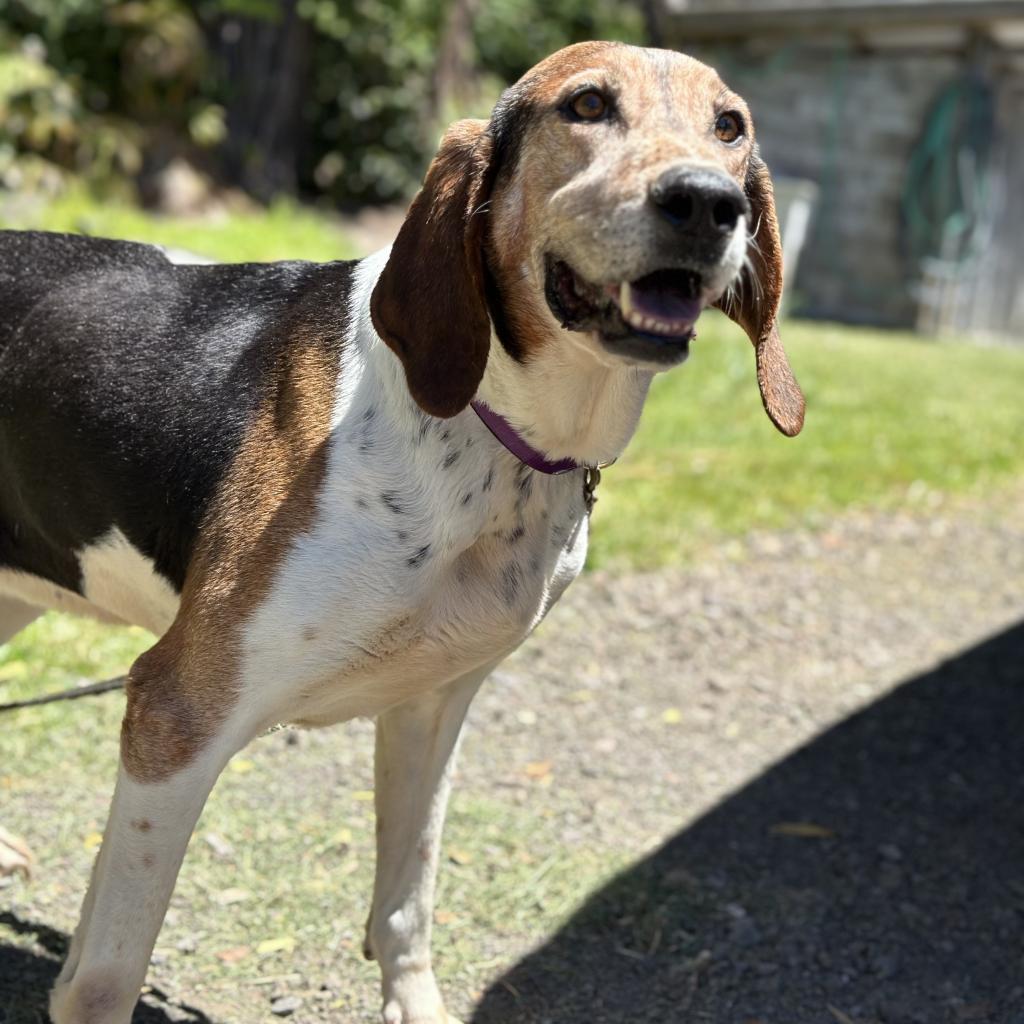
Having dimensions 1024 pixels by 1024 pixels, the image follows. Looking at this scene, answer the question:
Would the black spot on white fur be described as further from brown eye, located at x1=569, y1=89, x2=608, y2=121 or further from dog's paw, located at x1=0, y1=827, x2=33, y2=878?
dog's paw, located at x1=0, y1=827, x2=33, y2=878

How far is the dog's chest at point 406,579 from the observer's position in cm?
238

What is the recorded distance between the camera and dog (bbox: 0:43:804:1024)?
2301 mm

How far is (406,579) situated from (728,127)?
0.94 meters

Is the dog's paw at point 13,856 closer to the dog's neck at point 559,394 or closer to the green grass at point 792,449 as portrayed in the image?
the dog's neck at point 559,394

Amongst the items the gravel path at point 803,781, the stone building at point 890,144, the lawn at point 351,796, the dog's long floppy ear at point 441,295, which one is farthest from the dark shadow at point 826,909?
the stone building at point 890,144

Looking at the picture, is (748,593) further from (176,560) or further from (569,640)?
(176,560)

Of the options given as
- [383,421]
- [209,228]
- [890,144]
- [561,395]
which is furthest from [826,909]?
[890,144]

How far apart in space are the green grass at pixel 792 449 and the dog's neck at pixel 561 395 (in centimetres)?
330

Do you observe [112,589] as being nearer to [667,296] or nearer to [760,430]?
[667,296]

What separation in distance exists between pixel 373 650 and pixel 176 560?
1.42 feet

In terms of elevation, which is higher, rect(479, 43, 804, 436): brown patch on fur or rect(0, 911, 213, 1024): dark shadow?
rect(479, 43, 804, 436): brown patch on fur

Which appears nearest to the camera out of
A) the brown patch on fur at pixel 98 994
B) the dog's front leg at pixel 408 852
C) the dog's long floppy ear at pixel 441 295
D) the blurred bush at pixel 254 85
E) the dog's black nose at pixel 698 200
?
the dog's black nose at pixel 698 200

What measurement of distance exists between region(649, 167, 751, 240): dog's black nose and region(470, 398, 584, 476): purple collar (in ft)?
1.64

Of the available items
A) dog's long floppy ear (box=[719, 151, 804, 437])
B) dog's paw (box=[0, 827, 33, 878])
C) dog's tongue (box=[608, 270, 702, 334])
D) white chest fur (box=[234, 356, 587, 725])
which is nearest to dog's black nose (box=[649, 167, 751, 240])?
dog's tongue (box=[608, 270, 702, 334])
